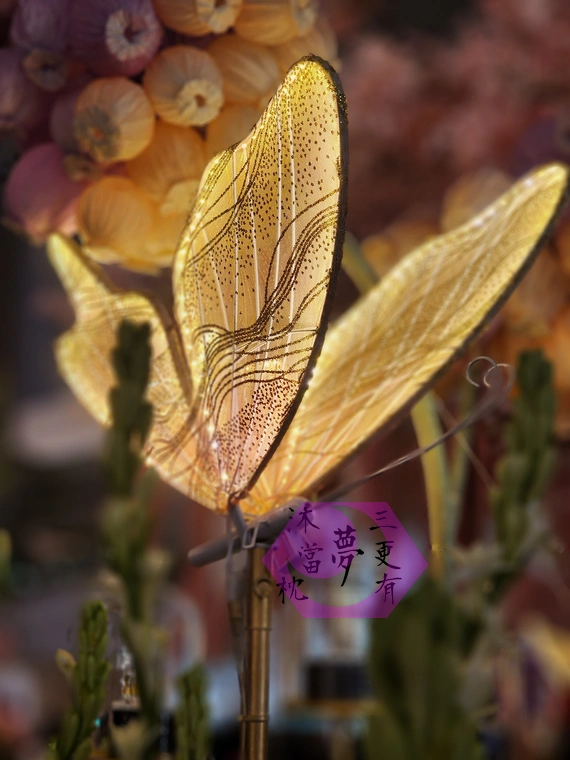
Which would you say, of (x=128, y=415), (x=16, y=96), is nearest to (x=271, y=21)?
(x=16, y=96)

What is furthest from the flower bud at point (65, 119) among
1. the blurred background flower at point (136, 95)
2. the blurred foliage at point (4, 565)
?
the blurred foliage at point (4, 565)

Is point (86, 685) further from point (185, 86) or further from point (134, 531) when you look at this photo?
point (185, 86)

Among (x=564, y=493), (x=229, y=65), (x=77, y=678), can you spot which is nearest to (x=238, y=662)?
(x=77, y=678)

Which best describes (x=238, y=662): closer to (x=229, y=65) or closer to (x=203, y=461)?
(x=203, y=461)

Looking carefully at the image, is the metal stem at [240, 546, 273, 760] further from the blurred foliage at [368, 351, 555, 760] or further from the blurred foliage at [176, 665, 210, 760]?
the blurred foliage at [368, 351, 555, 760]

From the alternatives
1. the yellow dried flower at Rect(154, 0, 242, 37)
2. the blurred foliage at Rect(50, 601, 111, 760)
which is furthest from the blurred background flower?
the blurred foliage at Rect(50, 601, 111, 760)

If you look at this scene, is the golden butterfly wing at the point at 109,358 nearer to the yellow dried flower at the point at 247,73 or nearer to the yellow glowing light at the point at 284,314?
the yellow glowing light at the point at 284,314
